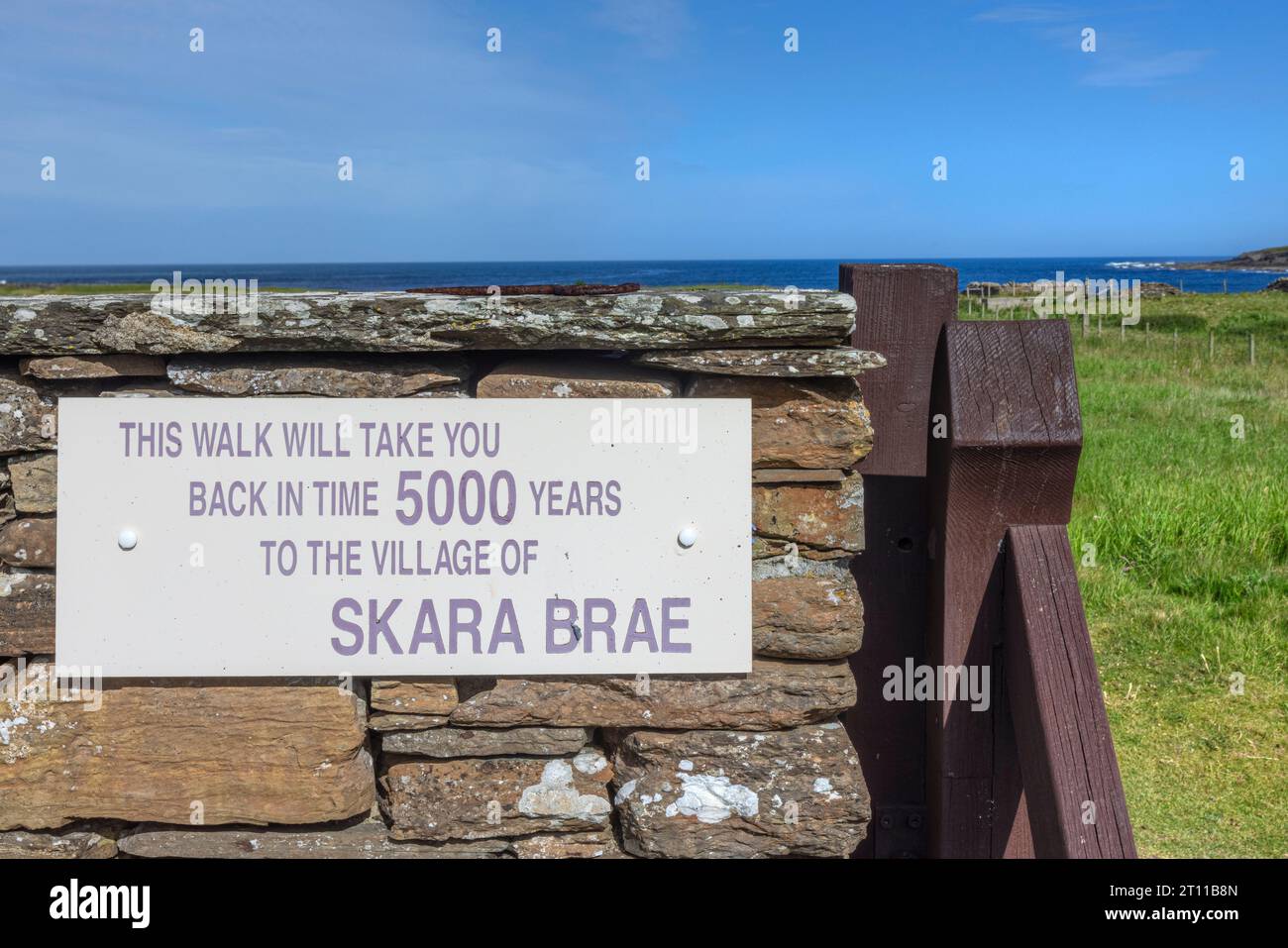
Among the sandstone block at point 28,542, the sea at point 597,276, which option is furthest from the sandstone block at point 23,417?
the sea at point 597,276

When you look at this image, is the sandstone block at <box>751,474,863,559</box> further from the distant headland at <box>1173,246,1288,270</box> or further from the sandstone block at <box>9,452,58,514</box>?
the distant headland at <box>1173,246,1288,270</box>

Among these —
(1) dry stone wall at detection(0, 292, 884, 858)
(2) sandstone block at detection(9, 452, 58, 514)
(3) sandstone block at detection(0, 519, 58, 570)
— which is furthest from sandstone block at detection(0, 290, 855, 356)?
(3) sandstone block at detection(0, 519, 58, 570)

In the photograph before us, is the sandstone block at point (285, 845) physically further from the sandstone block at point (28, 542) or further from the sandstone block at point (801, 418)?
the sandstone block at point (801, 418)

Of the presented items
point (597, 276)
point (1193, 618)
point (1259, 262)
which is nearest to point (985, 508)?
point (1193, 618)

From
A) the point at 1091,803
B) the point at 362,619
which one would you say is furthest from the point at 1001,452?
the point at 362,619

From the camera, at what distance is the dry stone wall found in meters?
2.04

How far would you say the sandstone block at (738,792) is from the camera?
81.6 inches

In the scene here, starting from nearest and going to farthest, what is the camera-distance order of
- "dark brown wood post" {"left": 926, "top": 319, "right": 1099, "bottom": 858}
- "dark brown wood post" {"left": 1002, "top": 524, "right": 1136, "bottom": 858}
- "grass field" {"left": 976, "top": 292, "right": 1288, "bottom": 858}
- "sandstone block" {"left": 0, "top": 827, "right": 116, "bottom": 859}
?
"dark brown wood post" {"left": 1002, "top": 524, "right": 1136, "bottom": 858} → "dark brown wood post" {"left": 926, "top": 319, "right": 1099, "bottom": 858} → "sandstone block" {"left": 0, "top": 827, "right": 116, "bottom": 859} → "grass field" {"left": 976, "top": 292, "right": 1288, "bottom": 858}

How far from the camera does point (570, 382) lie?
6.73ft

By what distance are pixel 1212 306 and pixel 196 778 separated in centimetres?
4361

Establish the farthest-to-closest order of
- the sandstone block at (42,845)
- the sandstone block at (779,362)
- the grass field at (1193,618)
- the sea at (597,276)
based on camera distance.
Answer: the sea at (597,276)
the grass field at (1193,618)
the sandstone block at (42,845)
the sandstone block at (779,362)

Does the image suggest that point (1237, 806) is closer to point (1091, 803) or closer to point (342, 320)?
point (1091, 803)

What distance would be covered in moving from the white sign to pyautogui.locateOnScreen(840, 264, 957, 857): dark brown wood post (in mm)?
326

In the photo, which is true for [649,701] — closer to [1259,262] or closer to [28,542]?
[28,542]
